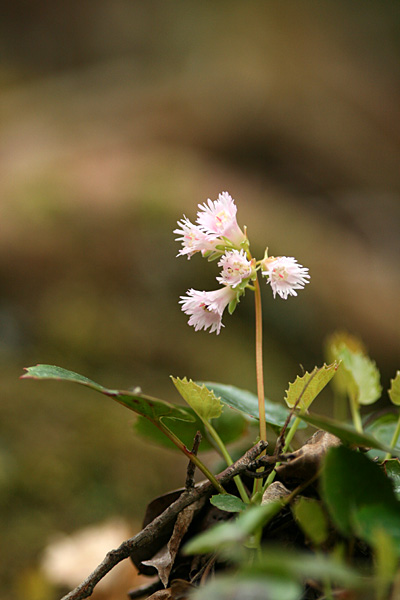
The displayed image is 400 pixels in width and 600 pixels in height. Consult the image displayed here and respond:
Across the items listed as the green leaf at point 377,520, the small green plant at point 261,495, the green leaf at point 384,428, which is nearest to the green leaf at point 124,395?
the small green plant at point 261,495

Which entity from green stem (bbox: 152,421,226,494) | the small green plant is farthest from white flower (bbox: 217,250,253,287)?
green stem (bbox: 152,421,226,494)

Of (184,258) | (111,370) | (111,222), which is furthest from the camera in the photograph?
(111,222)

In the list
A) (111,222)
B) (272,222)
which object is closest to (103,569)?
(111,222)

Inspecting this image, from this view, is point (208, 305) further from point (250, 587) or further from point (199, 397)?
point (250, 587)

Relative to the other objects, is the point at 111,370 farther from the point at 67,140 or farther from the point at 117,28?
the point at 117,28

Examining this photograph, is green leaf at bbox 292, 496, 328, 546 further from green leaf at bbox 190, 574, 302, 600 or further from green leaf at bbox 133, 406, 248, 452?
green leaf at bbox 133, 406, 248, 452

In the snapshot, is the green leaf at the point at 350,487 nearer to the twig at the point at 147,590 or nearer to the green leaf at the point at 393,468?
the green leaf at the point at 393,468

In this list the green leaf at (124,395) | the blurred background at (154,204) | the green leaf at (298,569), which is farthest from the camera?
the blurred background at (154,204)
